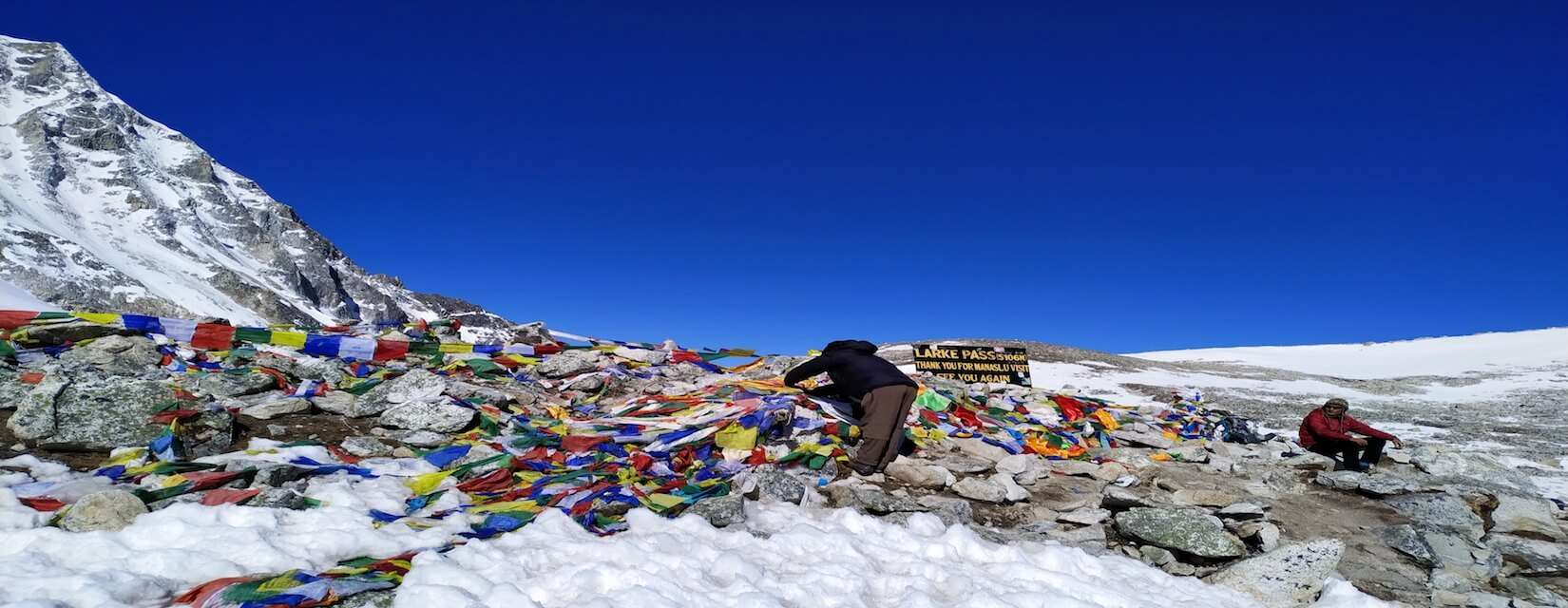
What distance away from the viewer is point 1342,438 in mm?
9469

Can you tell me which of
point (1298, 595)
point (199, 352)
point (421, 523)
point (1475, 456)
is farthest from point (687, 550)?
point (1475, 456)

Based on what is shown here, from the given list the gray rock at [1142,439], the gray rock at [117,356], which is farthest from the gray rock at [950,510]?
the gray rock at [117,356]

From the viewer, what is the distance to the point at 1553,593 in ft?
17.1

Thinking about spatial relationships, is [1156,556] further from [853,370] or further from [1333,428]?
[1333,428]

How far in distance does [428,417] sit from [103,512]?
152 inches

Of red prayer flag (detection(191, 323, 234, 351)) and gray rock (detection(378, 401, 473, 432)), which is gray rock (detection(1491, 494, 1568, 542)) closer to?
gray rock (detection(378, 401, 473, 432))

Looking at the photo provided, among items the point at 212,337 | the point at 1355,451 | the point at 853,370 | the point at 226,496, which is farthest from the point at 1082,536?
the point at 212,337

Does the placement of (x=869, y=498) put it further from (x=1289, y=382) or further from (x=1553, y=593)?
(x=1289, y=382)

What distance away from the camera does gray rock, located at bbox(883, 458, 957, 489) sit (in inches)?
295

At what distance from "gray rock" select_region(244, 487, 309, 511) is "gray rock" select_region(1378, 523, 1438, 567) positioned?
869 centimetres

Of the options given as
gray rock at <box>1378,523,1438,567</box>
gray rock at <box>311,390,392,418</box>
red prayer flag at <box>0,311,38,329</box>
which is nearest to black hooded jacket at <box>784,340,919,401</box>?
gray rock at <box>1378,523,1438,567</box>

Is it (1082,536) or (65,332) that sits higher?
(65,332)

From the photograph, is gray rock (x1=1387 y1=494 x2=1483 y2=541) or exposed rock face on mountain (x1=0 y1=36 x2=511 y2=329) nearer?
gray rock (x1=1387 y1=494 x2=1483 y2=541)

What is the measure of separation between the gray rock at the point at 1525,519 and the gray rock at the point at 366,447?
10751 mm
